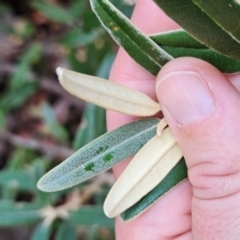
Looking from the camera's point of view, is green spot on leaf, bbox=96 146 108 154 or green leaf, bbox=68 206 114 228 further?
green leaf, bbox=68 206 114 228

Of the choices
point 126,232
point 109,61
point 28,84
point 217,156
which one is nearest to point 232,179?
point 217,156

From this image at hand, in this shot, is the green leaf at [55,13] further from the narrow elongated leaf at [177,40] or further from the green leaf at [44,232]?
the narrow elongated leaf at [177,40]

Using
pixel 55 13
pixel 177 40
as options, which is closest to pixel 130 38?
pixel 177 40

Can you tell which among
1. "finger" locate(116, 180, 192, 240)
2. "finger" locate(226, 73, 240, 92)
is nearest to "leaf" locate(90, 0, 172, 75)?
"finger" locate(226, 73, 240, 92)

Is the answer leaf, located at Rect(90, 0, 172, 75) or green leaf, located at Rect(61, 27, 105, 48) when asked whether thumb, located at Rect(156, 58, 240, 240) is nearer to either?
leaf, located at Rect(90, 0, 172, 75)

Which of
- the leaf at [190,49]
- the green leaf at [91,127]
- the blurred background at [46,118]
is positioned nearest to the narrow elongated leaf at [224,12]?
the leaf at [190,49]

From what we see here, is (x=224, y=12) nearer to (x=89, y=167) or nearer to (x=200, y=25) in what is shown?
(x=200, y=25)
